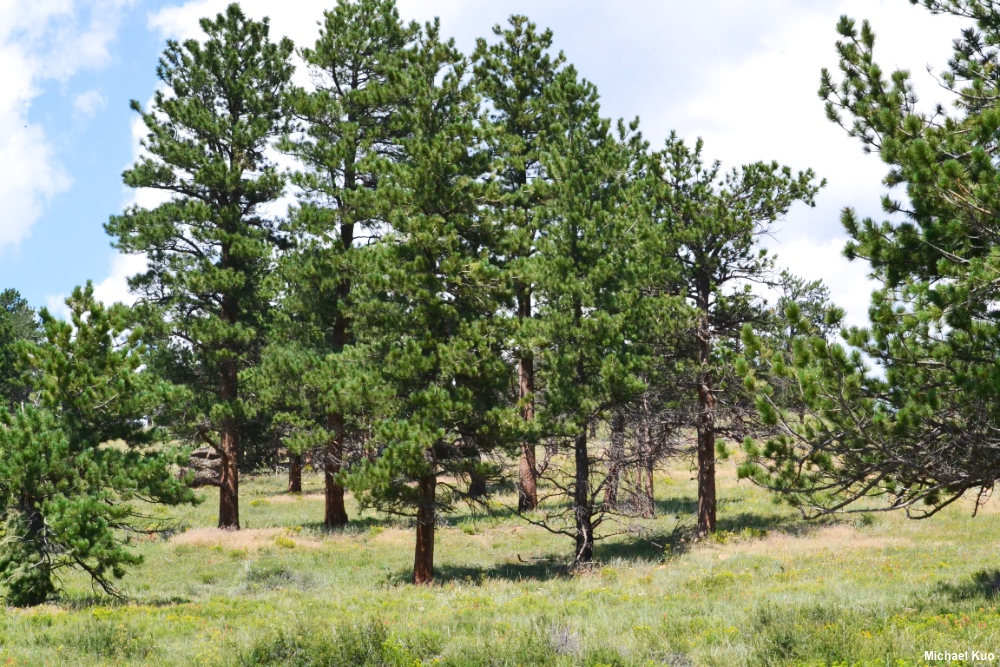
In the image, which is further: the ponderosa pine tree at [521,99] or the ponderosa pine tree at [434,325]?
the ponderosa pine tree at [521,99]

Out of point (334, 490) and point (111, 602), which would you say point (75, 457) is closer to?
point (111, 602)

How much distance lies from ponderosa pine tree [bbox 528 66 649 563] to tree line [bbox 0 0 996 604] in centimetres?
8

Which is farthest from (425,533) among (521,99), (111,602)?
(521,99)

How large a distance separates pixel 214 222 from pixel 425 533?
13.0 m

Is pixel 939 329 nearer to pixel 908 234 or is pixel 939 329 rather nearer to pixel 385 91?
pixel 908 234

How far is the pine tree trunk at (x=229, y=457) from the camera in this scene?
947 inches

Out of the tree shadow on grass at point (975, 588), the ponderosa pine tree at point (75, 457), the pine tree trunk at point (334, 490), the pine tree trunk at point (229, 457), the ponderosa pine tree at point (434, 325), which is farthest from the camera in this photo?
the pine tree trunk at point (334, 490)

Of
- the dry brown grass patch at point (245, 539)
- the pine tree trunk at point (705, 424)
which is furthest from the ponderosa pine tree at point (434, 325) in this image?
the pine tree trunk at point (705, 424)

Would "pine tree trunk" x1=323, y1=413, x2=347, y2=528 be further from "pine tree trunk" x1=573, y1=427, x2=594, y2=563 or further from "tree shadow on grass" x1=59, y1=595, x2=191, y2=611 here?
"tree shadow on grass" x1=59, y1=595, x2=191, y2=611

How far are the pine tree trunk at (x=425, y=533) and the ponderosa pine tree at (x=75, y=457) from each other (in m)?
5.04

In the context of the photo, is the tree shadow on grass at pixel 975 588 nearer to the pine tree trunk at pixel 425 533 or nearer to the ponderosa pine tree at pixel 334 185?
the pine tree trunk at pixel 425 533

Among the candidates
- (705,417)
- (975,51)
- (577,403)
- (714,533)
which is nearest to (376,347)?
(577,403)

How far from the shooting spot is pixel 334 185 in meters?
24.0

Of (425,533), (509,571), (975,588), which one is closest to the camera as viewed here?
(975,588)
